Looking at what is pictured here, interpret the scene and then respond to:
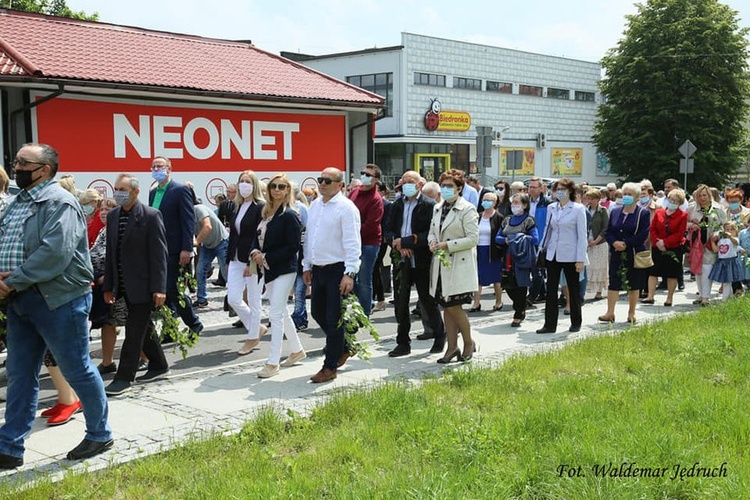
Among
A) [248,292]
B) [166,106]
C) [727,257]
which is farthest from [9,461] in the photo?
[166,106]

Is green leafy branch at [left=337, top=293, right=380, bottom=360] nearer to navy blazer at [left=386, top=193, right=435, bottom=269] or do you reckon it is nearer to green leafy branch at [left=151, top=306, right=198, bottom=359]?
navy blazer at [left=386, top=193, right=435, bottom=269]

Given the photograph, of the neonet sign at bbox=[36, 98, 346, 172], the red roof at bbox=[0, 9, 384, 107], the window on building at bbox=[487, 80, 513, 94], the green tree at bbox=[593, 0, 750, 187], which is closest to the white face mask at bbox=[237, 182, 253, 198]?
the red roof at bbox=[0, 9, 384, 107]

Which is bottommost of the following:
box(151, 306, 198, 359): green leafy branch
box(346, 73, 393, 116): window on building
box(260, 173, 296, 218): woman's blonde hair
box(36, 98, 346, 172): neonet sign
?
box(151, 306, 198, 359): green leafy branch

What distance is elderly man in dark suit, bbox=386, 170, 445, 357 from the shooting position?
8719 millimetres

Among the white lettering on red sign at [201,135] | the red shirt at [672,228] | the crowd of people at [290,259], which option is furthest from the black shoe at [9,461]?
the white lettering on red sign at [201,135]

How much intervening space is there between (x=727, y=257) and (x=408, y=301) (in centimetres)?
599

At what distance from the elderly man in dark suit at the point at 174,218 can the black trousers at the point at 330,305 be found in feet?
5.46

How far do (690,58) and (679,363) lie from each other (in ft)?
133

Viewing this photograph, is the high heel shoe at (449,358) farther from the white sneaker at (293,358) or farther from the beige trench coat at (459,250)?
the white sneaker at (293,358)

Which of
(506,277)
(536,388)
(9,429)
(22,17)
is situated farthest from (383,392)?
(22,17)

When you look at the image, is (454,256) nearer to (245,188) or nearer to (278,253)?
(278,253)

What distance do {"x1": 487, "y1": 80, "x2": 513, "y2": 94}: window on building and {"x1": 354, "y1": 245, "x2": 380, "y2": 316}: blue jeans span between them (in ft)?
149

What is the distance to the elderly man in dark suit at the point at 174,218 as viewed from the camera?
8648 mm

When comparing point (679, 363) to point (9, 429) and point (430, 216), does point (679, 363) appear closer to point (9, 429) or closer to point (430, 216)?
point (430, 216)
